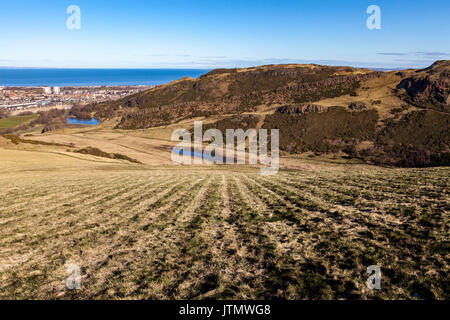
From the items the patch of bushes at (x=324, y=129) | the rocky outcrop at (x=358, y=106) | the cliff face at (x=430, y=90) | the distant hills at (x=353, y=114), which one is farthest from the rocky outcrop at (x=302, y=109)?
the cliff face at (x=430, y=90)

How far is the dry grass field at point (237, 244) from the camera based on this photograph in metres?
6.95

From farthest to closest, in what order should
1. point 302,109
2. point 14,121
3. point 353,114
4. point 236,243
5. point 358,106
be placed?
point 14,121 < point 302,109 < point 358,106 < point 353,114 < point 236,243

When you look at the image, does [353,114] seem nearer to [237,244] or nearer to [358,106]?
[358,106]

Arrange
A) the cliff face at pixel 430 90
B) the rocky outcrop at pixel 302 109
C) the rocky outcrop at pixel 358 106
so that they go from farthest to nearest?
the rocky outcrop at pixel 302 109 → the rocky outcrop at pixel 358 106 → the cliff face at pixel 430 90

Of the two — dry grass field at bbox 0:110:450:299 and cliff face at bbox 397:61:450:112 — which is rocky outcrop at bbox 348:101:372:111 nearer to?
cliff face at bbox 397:61:450:112

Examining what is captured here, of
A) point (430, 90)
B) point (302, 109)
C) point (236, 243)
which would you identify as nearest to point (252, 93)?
point (302, 109)

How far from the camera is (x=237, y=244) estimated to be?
974 centimetres

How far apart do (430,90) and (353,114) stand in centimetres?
3541

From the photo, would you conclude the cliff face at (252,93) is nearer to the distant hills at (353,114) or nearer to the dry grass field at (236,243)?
the distant hills at (353,114)

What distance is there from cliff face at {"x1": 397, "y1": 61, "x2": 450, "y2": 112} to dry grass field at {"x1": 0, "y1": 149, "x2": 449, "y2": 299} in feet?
335

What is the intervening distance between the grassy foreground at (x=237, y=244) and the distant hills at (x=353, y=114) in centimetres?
5060

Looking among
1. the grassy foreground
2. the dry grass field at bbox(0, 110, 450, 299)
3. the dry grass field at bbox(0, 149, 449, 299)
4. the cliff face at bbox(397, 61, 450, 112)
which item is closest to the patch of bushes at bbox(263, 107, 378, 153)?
the cliff face at bbox(397, 61, 450, 112)
